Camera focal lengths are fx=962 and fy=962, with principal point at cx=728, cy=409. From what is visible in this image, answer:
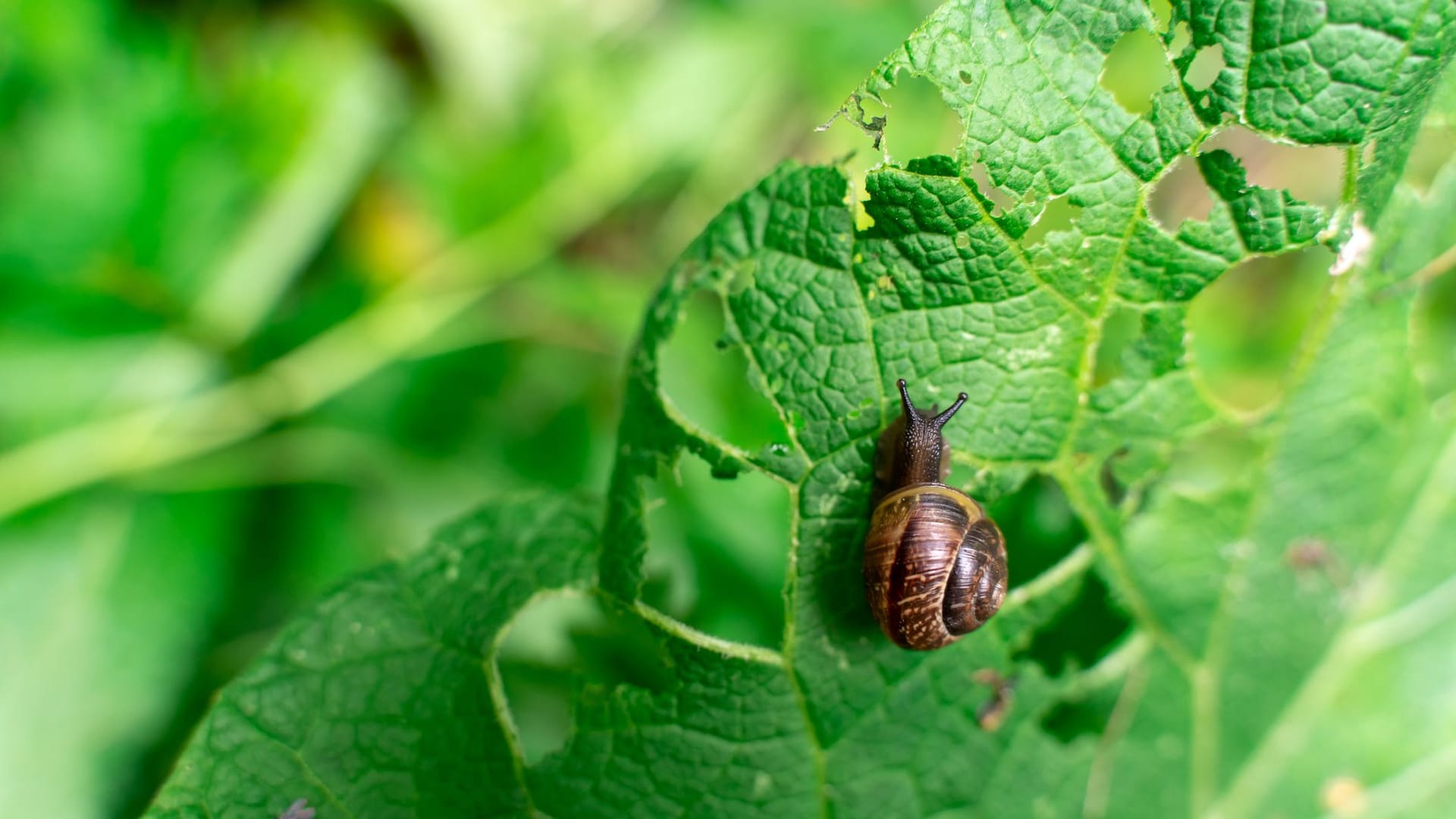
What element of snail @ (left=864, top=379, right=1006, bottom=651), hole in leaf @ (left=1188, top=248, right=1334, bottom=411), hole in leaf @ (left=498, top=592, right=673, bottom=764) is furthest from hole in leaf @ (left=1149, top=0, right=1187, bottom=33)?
hole in leaf @ (left=1188, top=248, right=1334, bottom=411)

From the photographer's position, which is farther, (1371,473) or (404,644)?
(1371,473)

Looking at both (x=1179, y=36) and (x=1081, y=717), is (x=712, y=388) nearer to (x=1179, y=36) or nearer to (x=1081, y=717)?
(x=1081, y=717)

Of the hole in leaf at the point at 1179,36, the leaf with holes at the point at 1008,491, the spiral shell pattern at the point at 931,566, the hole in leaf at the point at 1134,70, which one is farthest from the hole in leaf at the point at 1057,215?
the hole in leaf at the point at 1134,70

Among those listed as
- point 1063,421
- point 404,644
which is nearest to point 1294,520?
point 1063,421

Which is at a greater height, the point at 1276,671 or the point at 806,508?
the point at 1276,671

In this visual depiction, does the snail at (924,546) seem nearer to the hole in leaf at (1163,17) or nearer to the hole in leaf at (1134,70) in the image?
the hole in leaf at (1163,17)

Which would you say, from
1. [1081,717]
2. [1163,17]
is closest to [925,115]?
[1163,17]

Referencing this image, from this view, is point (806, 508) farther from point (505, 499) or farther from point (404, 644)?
point (404, 644)
